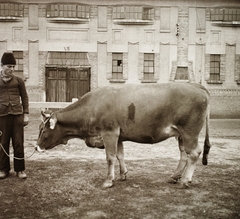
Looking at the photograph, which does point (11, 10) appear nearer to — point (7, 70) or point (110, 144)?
point (7, 70)

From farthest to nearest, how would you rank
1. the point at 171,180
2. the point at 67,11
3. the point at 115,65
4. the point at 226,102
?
the point at 226,102
the point at 115,65
the point at 67,11
the point at 171,180

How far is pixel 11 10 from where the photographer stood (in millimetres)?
18125

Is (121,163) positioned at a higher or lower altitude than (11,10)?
lower

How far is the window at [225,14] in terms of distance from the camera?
18.9 meters

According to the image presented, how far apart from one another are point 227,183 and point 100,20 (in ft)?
51.0

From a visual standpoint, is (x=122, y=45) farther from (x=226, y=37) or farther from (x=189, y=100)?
(x=189, y=100)

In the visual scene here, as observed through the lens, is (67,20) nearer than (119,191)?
No

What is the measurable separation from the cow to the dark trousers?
1.87 feet

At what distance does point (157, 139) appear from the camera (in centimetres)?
510

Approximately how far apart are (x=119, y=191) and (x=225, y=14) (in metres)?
17.5

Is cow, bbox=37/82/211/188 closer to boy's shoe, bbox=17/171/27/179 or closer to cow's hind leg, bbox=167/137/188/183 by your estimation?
cow's hind leg, bbox=167/137/188/183

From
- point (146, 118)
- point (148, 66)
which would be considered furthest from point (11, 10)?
point (146, 118)

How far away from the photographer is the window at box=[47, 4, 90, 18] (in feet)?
60.0

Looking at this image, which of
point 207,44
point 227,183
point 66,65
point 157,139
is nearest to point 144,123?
point 157,139
